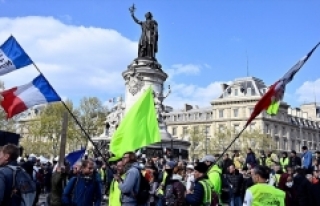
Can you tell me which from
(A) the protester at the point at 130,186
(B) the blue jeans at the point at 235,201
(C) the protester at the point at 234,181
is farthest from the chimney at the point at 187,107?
(A) the protester at the point at 130,186

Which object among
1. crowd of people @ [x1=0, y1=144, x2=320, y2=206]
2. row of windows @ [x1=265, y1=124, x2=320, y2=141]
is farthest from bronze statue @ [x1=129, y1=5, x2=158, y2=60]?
row of windows @ [x1=265, y1=124, x2=320, y2=141]

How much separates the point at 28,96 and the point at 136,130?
4.61 m

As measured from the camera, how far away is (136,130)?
28.1ft

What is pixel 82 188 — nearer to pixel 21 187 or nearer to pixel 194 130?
pixel 21 187

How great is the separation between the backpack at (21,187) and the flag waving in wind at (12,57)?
694 centimetres

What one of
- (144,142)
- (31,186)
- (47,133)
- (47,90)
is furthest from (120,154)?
(47,133)

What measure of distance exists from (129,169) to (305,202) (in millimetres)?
4739

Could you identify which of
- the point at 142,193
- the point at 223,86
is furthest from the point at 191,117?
the point at 142,193

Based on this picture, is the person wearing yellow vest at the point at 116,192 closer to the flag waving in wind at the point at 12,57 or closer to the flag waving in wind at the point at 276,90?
the flag waving in wind at the point at 276,90

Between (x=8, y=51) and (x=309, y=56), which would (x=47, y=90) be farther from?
(x=309, y=56)

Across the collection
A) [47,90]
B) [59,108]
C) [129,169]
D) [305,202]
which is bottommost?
[305,202]

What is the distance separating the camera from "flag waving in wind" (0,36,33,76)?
1181cm

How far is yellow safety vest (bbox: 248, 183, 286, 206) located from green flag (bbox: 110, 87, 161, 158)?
9.76 feet

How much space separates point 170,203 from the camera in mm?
8273
